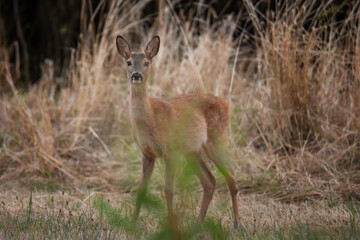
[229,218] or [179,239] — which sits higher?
[179,239]

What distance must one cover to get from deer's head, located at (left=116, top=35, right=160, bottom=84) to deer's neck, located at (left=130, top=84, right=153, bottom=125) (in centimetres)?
9

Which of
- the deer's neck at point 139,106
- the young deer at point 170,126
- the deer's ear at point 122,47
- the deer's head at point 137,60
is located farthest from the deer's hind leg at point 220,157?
the deer's ear at point 122,47

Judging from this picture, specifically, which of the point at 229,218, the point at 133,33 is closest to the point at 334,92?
the point at 229,218

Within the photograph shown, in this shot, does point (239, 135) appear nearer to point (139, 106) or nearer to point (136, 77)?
point (139, 106)

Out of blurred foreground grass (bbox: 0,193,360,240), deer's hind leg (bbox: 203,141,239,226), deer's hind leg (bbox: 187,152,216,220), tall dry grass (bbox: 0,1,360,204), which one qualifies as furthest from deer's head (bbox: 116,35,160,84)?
tall dry grass (bbox: 0,1,360,204)

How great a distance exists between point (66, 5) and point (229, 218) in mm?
10428

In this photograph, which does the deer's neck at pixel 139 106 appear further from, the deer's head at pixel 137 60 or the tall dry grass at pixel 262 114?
the tall dry grass at pixel 262 114

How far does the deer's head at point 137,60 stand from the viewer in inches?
224

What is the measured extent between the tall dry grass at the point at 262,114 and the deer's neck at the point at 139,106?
179cm

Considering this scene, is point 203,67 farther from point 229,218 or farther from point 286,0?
point 229,218

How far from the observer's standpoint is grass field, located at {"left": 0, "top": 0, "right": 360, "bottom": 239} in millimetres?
6125

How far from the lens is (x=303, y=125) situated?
7617mm

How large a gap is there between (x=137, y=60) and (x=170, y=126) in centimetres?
67

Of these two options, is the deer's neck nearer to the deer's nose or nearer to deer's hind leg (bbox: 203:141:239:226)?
the deer's nose
